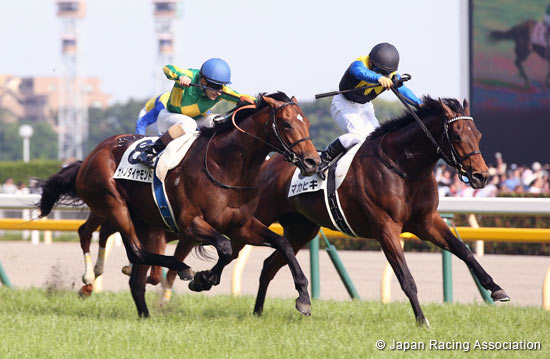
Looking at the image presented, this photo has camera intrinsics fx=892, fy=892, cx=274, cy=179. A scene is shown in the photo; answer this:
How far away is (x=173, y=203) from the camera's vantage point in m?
6.39

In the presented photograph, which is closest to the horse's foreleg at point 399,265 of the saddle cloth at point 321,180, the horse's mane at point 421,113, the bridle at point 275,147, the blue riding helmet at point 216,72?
the saddle cloth at point 321,180

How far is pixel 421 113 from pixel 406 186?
57cm

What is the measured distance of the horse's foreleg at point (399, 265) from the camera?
5953mm

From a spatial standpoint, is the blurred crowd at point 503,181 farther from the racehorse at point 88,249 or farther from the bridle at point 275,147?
the bridle at point 275,147

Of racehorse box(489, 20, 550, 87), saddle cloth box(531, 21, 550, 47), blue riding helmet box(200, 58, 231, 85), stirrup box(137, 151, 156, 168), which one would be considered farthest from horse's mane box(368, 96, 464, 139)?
saddle cloth box(531, 21, 550, 47)

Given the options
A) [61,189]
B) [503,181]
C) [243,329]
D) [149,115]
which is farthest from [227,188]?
[503,181]

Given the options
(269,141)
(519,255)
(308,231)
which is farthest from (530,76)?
(269,141)

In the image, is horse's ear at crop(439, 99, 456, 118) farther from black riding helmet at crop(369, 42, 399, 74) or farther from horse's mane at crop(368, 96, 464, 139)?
black riding helmet at crop(369, 42, 399, 74)

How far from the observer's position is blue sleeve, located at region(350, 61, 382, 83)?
6598 mm

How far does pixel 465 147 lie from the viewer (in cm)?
598

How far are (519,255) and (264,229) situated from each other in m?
7.37

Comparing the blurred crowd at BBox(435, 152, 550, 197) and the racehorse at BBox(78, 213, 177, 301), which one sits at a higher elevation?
the blurred crowd at BBox(435, 152, 550, 197)

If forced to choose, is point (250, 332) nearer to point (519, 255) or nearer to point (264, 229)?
point (264, 229)

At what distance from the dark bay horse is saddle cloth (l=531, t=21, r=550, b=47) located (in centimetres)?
1117
